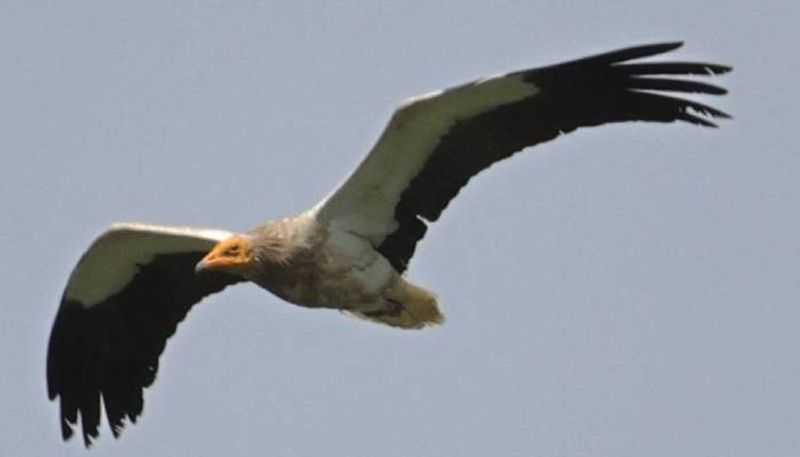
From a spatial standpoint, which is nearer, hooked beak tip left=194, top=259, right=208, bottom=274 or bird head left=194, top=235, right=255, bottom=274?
bird head left=194, top=235, right=255, bottom=274

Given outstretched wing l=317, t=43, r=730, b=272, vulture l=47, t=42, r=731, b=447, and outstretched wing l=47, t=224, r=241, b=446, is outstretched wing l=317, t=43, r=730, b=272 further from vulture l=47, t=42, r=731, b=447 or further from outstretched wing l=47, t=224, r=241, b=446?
outstretched wing l=47, t=224, r=241, b=446

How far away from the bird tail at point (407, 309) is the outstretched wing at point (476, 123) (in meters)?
0.24

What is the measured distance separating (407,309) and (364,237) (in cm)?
58

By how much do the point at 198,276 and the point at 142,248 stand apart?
46 cm

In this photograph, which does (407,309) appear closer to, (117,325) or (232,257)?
(232,257)

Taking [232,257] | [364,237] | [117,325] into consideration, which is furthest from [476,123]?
[117,325]

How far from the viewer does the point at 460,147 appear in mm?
14289

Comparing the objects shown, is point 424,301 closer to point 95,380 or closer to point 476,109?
point 476,109

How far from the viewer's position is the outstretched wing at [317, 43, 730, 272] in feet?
44.7

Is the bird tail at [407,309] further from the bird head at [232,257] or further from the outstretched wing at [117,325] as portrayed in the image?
the outstretched wing at [117,325]

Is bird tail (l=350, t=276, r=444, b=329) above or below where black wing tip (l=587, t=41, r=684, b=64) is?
below

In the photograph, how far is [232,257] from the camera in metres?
14.6

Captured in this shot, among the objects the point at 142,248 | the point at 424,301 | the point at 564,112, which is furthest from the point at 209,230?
the point at 564,112

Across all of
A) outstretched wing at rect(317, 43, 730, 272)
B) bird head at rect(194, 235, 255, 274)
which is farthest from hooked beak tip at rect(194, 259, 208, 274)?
outstretched wing at rect(317, 43, 730, 272)
